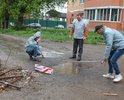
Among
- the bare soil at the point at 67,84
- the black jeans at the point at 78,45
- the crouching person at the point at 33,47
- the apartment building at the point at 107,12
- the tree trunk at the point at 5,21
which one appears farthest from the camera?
the tree trunk at the point at 5,21

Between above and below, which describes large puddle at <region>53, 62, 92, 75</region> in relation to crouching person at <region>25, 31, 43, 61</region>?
below

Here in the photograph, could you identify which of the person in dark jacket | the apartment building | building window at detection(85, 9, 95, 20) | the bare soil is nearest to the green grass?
the apartment building

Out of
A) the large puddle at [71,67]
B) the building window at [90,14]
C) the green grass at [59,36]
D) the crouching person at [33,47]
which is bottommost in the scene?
the green grass at [59,36]

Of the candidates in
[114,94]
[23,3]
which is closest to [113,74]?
[114,94]

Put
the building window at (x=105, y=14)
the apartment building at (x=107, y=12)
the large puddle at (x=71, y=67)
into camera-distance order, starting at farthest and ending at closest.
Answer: the building window at (x=105, y=14), the apartment building at (x=107, y=12), the large puddle at (x=71, y=67)

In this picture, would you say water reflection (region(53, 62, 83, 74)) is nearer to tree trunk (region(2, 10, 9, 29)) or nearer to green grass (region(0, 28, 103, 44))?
green grass (region(0, 28, 103, 44))

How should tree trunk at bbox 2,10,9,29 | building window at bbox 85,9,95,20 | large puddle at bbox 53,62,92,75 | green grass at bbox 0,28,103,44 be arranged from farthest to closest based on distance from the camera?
building window at bbox 85,9,95,20 < tree trunk at bbox 2,10,9,29 < green grass at bbox 0,28,103,44 < large puddle at bbox 53,62,92,75

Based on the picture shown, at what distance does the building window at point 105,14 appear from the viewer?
128 feet

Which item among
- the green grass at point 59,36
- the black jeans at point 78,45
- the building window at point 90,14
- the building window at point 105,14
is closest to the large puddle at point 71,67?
the black jeans at point 78,45

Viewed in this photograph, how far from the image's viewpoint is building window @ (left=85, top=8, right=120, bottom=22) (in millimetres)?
39128

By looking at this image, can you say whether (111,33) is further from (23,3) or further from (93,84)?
(23,3)

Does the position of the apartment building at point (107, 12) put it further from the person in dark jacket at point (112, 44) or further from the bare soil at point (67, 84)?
the person in dark jacket at point (112, 44)

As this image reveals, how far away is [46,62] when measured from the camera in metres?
12.3

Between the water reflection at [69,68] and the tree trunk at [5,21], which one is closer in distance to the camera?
the water reflection at [69,68]
